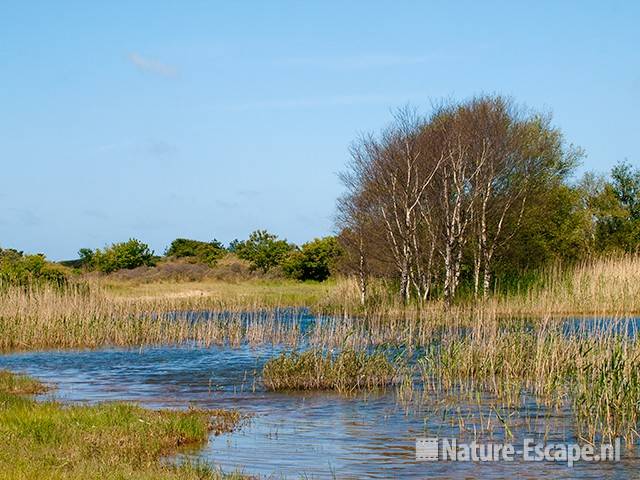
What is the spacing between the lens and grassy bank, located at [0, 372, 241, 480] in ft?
31.6

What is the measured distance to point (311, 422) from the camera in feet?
49.7

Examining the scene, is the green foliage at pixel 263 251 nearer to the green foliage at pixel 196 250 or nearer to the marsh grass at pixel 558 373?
the green foliage at pixel 196 250

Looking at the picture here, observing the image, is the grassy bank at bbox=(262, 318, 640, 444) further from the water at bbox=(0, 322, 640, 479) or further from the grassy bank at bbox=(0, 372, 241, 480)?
the grassy bank at bbox=(0, 372, 241, 480)

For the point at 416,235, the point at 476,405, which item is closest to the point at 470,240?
the point at 416,235

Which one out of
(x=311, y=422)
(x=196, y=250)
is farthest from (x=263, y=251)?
(x=311, y=422)

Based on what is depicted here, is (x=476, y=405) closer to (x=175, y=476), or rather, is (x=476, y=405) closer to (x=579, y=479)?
(x=579, y=479)

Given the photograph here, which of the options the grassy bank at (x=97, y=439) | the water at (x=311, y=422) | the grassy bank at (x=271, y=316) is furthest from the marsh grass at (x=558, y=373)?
the grassy bank at (x=97, y=439)

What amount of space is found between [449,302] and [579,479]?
24501 millimetres

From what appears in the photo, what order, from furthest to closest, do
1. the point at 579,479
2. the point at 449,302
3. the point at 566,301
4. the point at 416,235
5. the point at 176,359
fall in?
the point at 416,235
the point at 449,302
the point at 566,301
the point at 176,359
the point at 579,479

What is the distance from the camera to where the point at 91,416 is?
43.9 feet

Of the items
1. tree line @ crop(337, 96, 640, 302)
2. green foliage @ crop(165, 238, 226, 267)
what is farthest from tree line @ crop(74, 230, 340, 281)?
tree line @ crop(337, 96, 640, 302)

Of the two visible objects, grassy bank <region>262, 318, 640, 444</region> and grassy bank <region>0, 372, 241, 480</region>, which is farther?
grassy bank <region>262, 318, 640, 444</region>

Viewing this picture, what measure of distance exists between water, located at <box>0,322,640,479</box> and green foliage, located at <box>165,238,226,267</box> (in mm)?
55422

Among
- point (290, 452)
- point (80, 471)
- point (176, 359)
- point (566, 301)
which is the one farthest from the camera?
point (566, 301)
